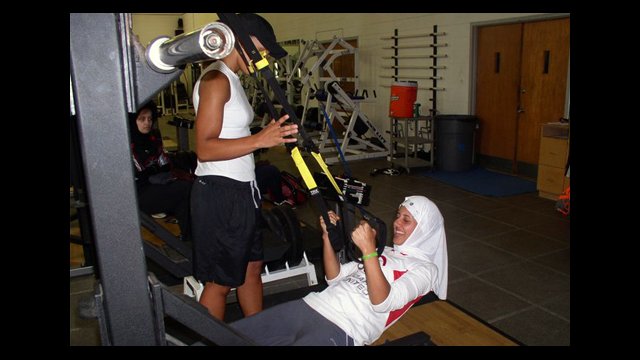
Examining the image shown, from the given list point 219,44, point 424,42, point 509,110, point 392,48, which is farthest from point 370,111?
point 219,44

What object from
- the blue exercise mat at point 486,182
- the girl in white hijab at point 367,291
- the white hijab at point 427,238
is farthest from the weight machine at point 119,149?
the blue exercise mat at point 486,182

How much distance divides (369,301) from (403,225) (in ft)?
1.03

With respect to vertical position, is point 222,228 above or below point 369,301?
above

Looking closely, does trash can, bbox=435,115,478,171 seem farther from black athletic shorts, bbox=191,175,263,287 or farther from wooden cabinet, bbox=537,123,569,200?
black athletic shorts, bbox=191,175,263,287

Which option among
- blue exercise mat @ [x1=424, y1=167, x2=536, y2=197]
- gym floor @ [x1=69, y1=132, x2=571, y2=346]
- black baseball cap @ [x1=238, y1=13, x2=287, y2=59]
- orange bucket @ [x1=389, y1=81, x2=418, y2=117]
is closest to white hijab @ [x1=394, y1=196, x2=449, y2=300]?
black baseball cap @ [x1=238, y1=13, x2=287, y2=59]

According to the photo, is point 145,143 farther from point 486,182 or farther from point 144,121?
point 486,182

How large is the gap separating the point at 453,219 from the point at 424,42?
3.47 meters

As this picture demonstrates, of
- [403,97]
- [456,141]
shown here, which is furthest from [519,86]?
[403,97]

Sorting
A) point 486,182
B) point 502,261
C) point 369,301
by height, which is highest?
point 369,301

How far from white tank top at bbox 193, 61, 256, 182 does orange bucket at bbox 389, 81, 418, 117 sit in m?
4.78

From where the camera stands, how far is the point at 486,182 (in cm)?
578

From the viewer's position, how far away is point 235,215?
182 centimetres

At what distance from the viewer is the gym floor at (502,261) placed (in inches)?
104
